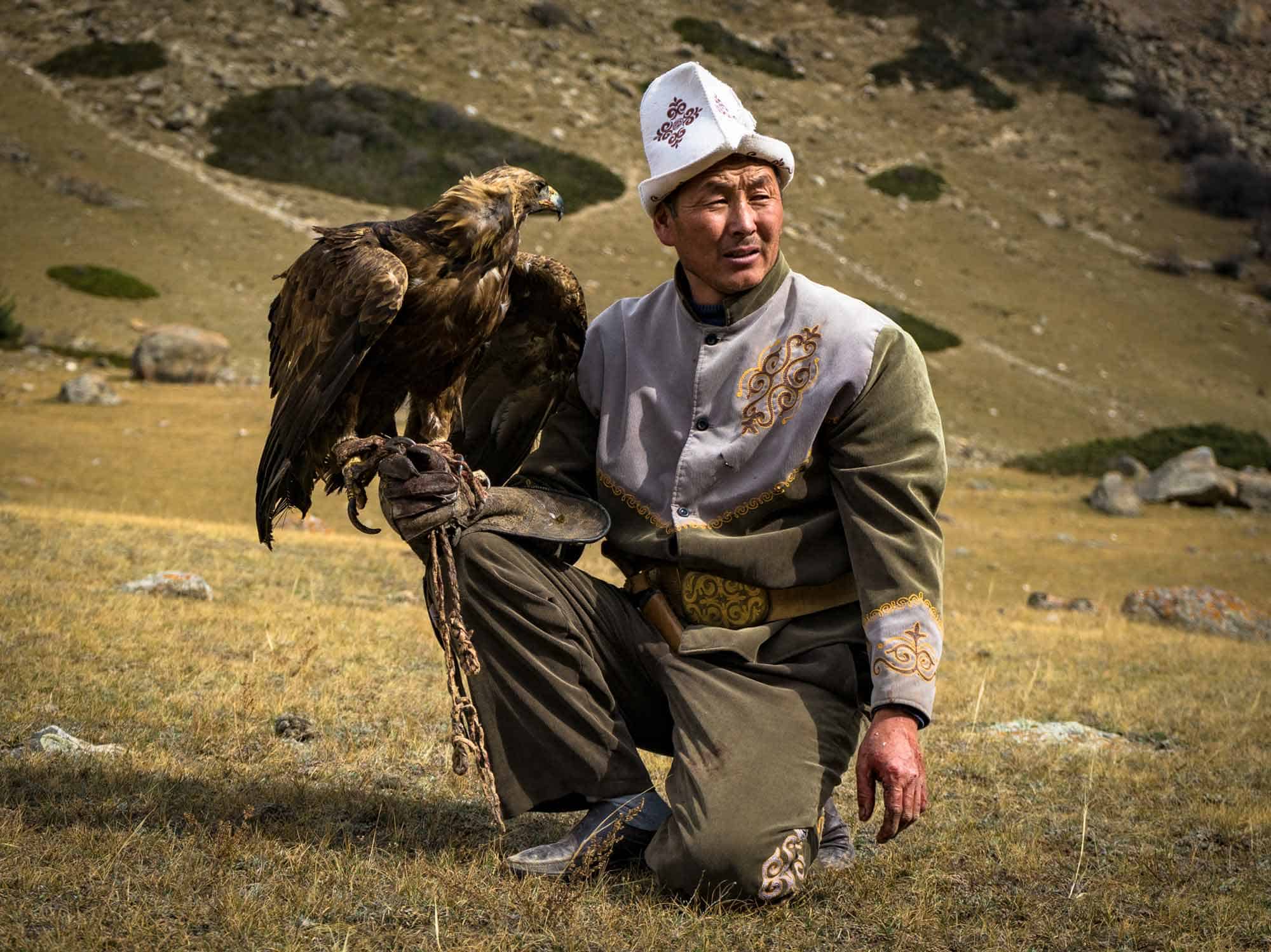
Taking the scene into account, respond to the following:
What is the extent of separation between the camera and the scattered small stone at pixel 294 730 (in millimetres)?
3947

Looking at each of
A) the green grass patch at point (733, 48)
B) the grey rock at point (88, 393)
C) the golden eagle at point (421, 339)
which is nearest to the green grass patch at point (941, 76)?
the green grass patch at point (733, 48)

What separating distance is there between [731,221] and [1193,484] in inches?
591

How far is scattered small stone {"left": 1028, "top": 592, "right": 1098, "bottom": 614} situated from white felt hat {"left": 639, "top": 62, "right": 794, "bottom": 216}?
23.5ft

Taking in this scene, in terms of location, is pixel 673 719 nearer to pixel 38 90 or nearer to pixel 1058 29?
pixel 38 90

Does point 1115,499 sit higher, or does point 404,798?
point 404,798

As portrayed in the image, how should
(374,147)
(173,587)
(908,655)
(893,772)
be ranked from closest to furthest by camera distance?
(893,772), (908,655), (173,587), (374,147)

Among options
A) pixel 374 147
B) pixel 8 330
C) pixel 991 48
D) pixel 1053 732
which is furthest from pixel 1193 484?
pixel 991 48

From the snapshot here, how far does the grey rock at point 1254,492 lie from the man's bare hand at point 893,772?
15321mm

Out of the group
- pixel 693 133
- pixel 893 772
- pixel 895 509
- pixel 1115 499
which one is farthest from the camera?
pixel 1115 499

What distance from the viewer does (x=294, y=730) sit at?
13.0ft

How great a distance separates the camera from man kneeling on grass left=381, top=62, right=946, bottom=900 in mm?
2850

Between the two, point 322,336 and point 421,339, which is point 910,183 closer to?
point 421,339

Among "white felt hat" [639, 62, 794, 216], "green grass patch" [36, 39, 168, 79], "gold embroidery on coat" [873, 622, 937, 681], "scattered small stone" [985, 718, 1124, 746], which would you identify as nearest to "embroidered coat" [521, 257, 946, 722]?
"gold embroidery on coat" [873, 622, 937, 681]

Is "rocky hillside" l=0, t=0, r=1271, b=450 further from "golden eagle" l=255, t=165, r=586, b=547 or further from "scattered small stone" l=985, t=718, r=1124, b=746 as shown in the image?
"golden eagle" l=255, t=165, r=586, b=547
